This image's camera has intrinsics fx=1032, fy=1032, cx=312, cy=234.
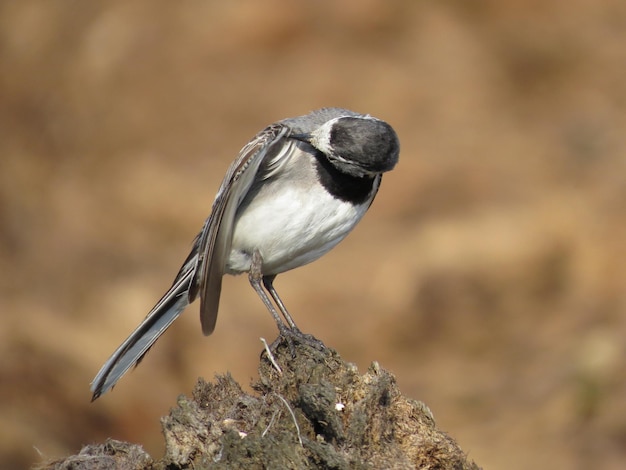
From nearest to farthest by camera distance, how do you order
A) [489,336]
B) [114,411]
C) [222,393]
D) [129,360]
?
1. [222,393]
2. [129,360]
3. [114,411]
4. [489,336]

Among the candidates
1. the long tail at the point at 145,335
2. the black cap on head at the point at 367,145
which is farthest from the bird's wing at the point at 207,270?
the black cap on head at the point at 367,145

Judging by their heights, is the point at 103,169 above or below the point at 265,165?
above

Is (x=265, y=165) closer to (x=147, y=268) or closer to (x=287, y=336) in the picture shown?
(x=287, y=336)

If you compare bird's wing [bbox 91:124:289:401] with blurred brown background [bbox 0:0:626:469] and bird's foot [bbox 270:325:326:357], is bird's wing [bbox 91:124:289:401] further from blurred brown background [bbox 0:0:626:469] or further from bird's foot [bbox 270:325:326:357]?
blurred brown background [bbox 0:0:626:469]

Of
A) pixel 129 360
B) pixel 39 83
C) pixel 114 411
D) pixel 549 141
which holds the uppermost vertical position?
pixel 39 83

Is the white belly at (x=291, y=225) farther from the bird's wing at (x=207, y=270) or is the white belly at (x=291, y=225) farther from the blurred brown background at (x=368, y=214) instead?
the blurred brown background at (x=368, y=214)

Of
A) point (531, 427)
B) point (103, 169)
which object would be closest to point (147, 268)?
point (103, 169)

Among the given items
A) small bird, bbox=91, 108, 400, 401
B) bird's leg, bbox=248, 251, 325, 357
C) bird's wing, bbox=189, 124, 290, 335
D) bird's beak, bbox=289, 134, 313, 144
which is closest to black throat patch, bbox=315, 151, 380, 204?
small bird, bbox=91, 108, 400, 401

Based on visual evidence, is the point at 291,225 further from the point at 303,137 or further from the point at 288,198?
the point at 303,137
